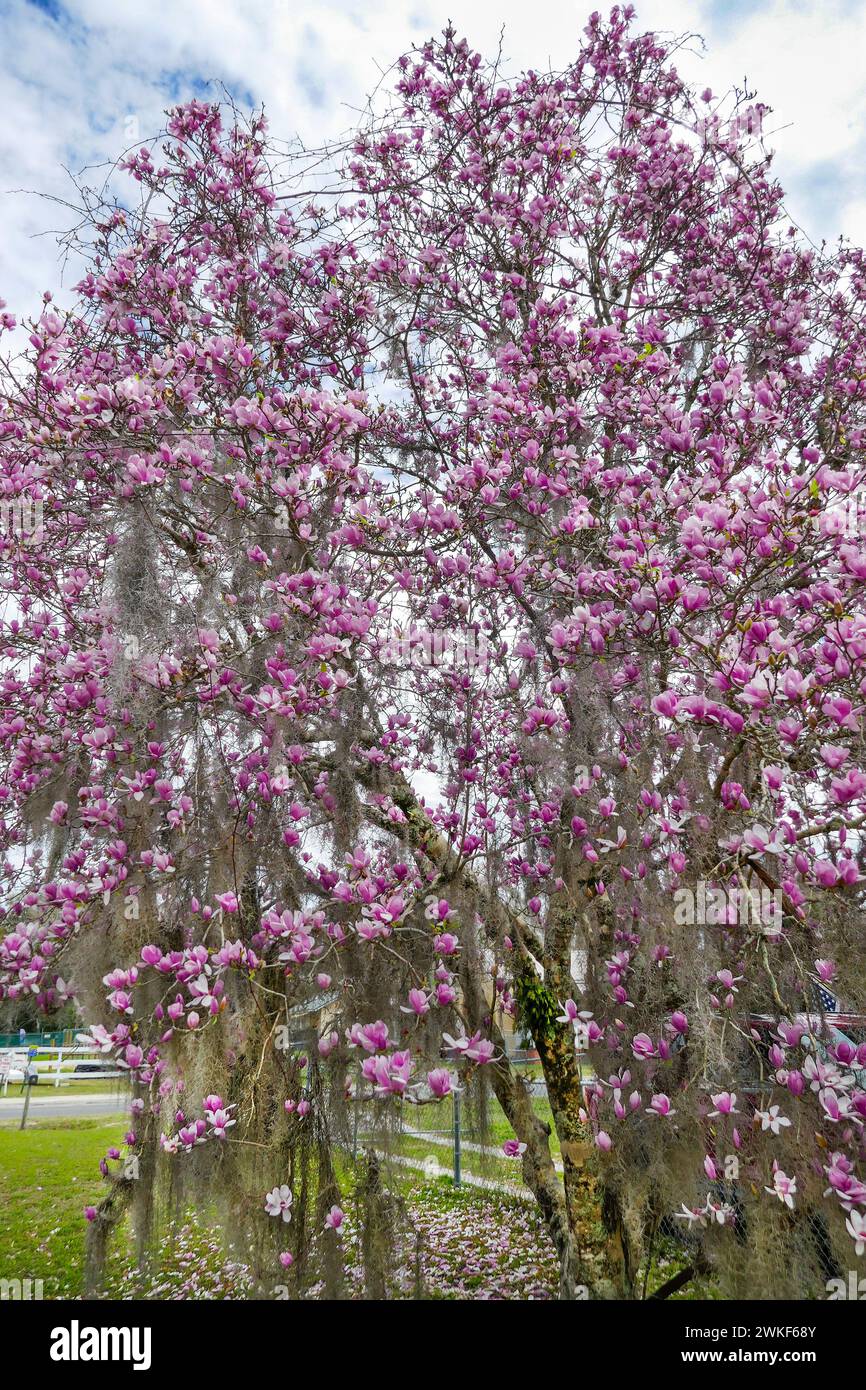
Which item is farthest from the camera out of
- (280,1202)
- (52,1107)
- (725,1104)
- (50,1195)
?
(52,1107)

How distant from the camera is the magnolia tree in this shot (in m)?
2.51

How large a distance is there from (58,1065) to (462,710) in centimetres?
973

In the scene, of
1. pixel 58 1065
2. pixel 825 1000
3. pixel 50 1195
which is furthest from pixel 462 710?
pixel 58 1065

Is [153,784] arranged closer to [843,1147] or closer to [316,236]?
[843,1147]

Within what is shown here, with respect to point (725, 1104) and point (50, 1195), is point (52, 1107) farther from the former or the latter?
point (725, 1104)

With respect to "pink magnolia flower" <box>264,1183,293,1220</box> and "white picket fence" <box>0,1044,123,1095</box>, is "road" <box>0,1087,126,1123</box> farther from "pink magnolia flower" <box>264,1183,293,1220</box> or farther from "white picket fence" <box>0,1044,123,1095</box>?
"pink magnolia flower" <box>264,1183,293,1220</box>

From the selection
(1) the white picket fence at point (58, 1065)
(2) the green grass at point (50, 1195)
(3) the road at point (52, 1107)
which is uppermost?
(1) the white picket fence at point (58, 1065)

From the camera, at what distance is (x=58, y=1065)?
1034 centimetres

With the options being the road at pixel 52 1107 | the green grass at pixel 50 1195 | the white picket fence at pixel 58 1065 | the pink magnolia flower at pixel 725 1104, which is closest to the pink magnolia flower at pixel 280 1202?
the white picket fence at pixel 58 1065

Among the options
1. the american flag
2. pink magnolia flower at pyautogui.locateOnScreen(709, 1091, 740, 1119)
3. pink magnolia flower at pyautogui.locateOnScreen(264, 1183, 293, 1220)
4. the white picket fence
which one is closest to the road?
the white picket fence

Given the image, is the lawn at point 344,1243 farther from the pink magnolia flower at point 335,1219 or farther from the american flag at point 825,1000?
the american flag at point 825,1000

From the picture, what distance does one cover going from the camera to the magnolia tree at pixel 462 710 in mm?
2510

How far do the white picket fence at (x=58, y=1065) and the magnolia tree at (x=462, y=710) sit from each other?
0.15m
